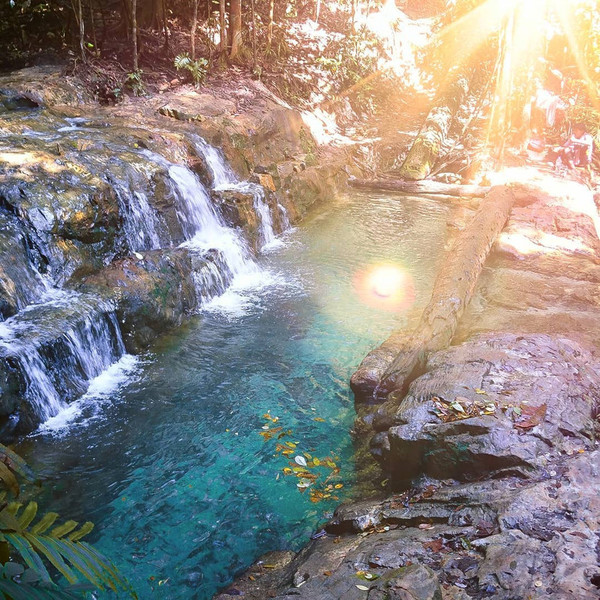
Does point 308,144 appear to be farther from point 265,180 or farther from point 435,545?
point 435,545

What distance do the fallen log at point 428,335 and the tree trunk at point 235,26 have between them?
1043cm

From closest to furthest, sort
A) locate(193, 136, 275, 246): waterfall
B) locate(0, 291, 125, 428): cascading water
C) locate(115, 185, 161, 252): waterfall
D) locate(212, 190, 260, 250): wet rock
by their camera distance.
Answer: locate(0, 291, 125, 428): cascading water
locate(115, 185, 161, 252): waterfall
locate(212, 190, 260, 250): wet rock
locate(193, 136, 275, 246): waterfall

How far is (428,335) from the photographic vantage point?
6.00m

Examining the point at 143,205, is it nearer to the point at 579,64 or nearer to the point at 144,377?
the point at 144,377

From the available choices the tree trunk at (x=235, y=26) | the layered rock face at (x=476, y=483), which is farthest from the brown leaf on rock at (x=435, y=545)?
the tree trunk at (x=235, y=26)

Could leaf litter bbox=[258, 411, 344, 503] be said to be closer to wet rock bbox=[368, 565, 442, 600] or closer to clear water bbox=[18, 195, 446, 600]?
clear water bbox=[18, 195, 446, 600]

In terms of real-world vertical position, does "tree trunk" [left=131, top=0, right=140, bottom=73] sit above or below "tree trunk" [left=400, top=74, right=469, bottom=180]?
above

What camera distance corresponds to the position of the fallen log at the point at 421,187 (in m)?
13.4

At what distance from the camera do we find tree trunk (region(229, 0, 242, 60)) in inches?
561

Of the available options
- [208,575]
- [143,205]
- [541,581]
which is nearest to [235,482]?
[208,575]

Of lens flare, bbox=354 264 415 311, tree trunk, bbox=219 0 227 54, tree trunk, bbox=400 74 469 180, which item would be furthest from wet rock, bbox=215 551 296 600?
tree trunk, bbox=219 0 227 54

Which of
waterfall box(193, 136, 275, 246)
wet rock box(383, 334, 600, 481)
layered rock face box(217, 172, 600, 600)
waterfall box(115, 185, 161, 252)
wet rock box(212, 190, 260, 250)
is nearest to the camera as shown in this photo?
layered rock face box(217, 172, 600, 600)

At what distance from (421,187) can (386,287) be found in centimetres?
643

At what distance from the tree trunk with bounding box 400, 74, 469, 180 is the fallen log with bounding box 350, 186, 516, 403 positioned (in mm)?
7053
